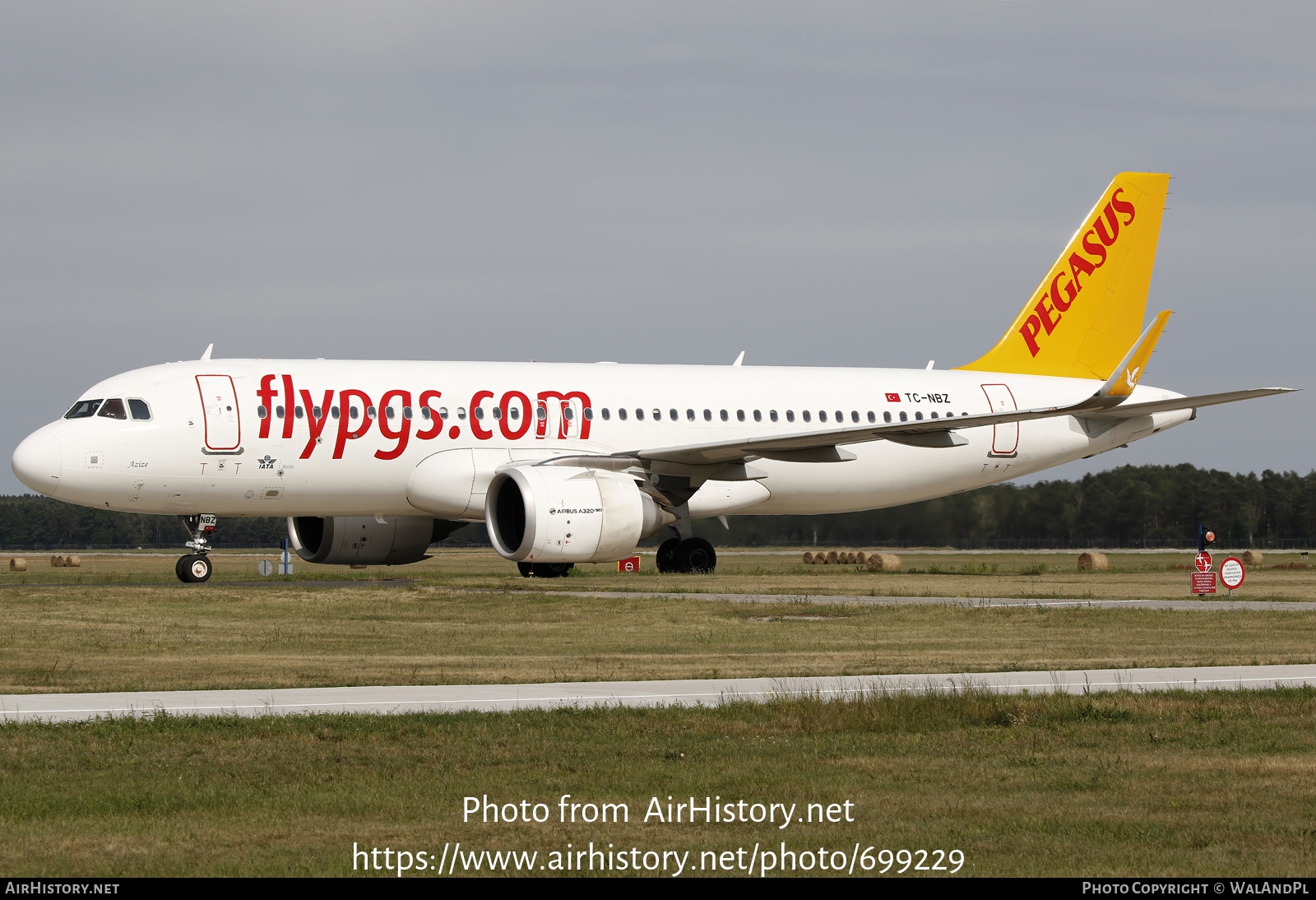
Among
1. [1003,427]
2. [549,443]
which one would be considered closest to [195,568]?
[549,443]

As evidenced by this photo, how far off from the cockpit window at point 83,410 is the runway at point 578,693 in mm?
14517

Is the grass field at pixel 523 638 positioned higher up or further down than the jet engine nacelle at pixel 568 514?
further down

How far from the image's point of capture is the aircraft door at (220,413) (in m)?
27.0

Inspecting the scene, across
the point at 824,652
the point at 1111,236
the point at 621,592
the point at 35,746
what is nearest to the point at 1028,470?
the point at 1111,236

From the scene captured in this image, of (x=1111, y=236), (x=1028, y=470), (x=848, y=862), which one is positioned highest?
(x=1111, y=236)

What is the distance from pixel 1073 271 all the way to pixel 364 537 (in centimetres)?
1798

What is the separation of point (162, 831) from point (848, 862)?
3485 mm

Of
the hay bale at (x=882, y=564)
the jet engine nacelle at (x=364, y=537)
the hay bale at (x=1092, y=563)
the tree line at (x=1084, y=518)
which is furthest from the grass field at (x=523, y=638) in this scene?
the hay bale at (x=1092, y=563)

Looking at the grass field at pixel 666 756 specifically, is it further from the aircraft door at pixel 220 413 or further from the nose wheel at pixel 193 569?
the nose wheel at pixel 193 569

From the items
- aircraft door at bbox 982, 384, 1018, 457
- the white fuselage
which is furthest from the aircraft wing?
aircraft door at bbox 982, 384, 1018, 457

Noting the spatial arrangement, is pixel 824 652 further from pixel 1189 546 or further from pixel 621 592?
pixel 1189 546

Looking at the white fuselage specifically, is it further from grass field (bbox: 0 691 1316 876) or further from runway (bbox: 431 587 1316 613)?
grass field (bbox: 0 691 1316 876)

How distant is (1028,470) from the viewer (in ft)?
119

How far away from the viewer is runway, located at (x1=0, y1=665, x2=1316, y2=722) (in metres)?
12.2
